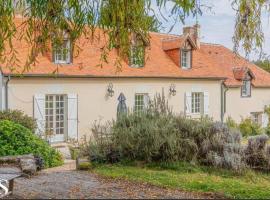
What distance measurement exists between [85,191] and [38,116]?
1095 cm

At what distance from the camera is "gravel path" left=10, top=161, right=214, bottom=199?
6259 millimetres


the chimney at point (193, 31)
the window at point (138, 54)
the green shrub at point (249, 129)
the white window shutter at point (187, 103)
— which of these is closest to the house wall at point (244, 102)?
the green shrub at point (249, 129)

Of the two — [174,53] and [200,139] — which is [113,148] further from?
[174,53]

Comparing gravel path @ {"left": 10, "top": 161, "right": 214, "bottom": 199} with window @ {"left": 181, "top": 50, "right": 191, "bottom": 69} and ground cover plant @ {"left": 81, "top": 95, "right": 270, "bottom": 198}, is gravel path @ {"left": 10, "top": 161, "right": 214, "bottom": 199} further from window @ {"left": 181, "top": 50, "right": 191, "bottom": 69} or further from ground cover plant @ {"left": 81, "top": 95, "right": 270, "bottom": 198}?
window @ {"left": 181, "top": 50, "right": 191, "bottom": 69}

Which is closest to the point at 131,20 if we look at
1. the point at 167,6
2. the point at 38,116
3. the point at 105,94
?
the point at 167,6

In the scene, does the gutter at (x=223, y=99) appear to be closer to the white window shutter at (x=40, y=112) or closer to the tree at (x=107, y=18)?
the white window shutter at (x=40, y=112)

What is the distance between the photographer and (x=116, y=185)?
7270 millimetres

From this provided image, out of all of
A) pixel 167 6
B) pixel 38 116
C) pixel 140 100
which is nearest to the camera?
pixel 167 6

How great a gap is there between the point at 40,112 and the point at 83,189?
10805 mm

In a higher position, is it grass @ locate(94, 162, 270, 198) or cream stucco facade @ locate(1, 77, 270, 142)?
cream stucco facade @ locate(1, 77, 270, 142)

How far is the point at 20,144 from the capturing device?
11.6 meters

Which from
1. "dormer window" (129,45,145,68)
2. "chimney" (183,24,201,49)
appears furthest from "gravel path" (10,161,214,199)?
"chimney" (183,24,201,49)

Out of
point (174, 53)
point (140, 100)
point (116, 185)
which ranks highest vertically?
point (174, 53)

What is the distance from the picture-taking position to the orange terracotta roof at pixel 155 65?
17.6 m
